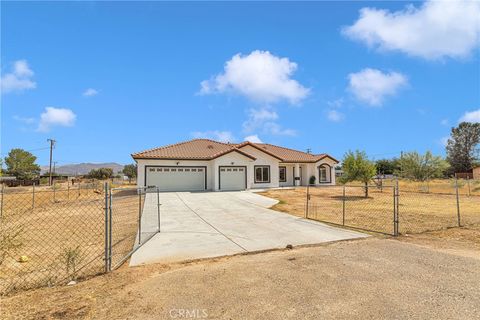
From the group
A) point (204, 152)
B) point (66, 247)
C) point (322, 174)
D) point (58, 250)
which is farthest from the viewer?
point (322, 174)

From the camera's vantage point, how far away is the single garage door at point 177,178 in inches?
1009

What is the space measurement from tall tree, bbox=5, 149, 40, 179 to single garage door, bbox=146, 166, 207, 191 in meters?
58.8

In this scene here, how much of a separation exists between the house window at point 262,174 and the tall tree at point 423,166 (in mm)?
21014

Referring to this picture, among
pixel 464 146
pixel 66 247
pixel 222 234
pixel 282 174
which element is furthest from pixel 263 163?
pixel 464 146

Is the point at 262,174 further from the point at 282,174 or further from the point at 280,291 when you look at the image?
the point at 280,291

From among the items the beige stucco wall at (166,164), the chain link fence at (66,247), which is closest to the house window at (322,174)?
the beige stucco wall at (166,164)

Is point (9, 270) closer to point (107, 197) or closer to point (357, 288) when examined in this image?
point (107, 197)

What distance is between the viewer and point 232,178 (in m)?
27.4

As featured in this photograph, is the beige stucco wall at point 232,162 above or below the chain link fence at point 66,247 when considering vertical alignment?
above

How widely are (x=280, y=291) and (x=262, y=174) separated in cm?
2573

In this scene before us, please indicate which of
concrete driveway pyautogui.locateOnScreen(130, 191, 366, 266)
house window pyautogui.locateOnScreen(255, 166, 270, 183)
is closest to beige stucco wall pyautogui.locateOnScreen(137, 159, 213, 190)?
house window pyautogui.locateOnScreen(255, 166, 270, 183)

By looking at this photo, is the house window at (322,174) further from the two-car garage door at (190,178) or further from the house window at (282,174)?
the two-car garage door at (190,178)

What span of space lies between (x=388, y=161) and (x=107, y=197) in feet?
279

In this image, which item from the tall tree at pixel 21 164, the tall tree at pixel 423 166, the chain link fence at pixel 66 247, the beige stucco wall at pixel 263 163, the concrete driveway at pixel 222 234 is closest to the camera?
the chain link fence at pixel 66 247
